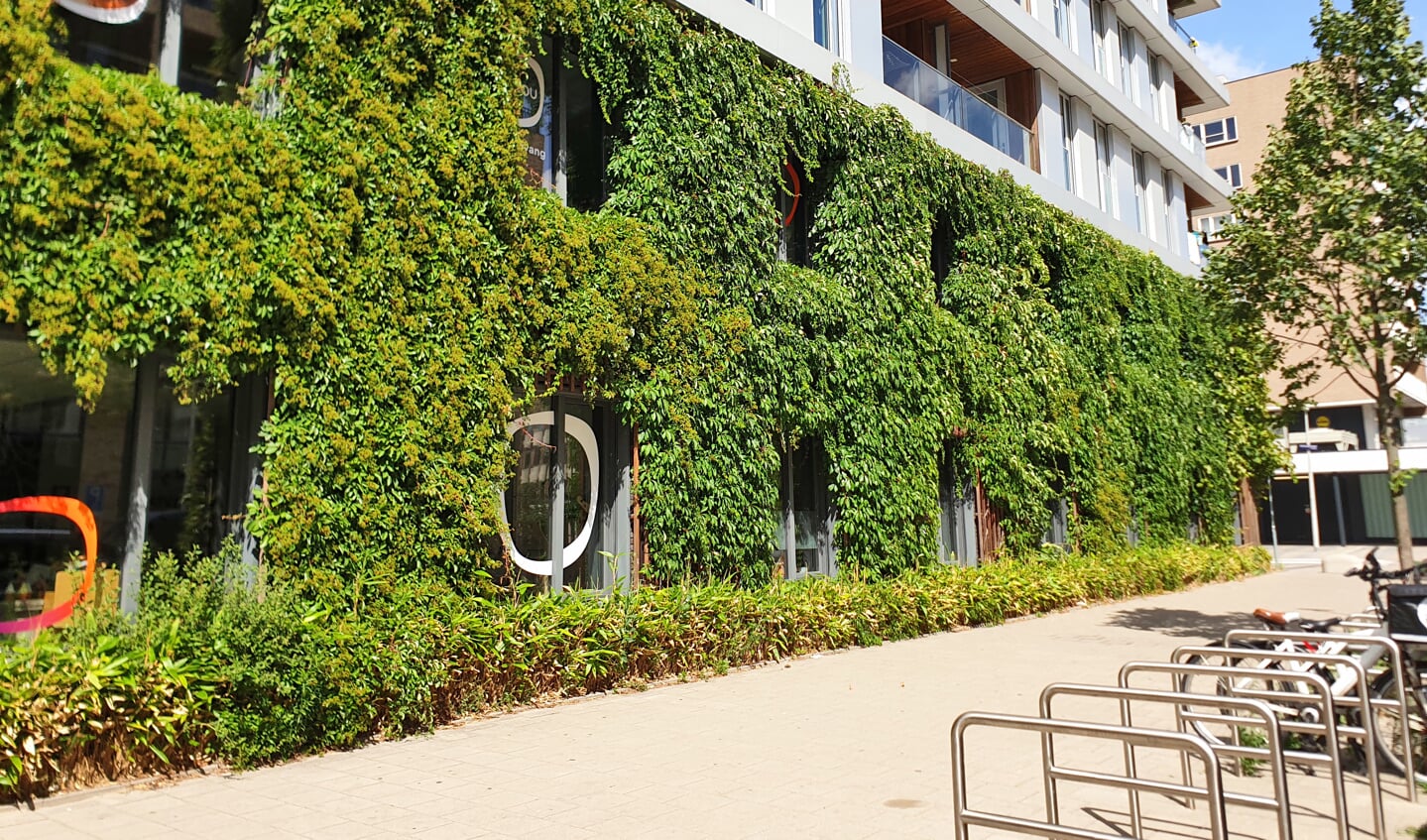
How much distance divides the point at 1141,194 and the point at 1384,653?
21.7 meters

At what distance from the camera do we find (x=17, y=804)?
18.7 feet

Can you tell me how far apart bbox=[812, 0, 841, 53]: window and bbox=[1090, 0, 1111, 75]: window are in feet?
37.7

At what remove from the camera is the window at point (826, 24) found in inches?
585

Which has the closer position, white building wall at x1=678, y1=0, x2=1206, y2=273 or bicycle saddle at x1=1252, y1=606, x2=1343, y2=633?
bicycle saddle at x1=1252, y1=606, x2=1343, y2=633

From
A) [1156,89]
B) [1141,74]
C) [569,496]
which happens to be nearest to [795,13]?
[569,496]

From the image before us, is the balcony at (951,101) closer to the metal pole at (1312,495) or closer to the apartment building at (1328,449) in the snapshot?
the metal pole at (1312,495)

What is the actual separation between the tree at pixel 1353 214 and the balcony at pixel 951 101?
626 cm

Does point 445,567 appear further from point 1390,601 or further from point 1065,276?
point 1065,276

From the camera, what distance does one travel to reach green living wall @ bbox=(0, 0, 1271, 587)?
7.08 m

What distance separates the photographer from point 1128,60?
1000 inches

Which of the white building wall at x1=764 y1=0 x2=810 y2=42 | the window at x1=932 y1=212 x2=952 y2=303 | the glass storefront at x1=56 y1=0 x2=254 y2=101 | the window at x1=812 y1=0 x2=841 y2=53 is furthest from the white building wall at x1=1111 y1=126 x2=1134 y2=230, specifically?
the glass storefront at x1=56 y1=0 x2=254 y2=101

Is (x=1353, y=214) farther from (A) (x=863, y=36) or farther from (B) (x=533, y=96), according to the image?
(B) (x=533, y=96)

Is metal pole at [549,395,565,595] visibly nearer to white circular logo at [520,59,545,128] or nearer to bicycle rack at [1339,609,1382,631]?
white circular logo at [520,59,545,128]

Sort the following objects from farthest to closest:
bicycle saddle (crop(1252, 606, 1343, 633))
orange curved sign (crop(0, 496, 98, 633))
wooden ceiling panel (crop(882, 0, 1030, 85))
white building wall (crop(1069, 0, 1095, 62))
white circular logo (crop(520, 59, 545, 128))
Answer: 1. white building wall (crop(1069, 0, 1095, 62))
2. wooden ceiling panel (crop(882, 0, 1030, 85))
3. white circular logo (crop(520, 59, 545, 128))
4. orange curved sign (crop(0, 496, 98, 633))
5. bicycle saddle (crop(1252, 606, 1343, 633))
